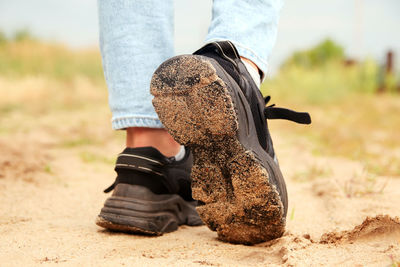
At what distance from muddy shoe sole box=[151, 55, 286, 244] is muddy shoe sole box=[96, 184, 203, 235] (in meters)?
0.25

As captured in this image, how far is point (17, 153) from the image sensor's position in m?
2.44

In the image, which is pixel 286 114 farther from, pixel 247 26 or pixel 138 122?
pixel 138 122

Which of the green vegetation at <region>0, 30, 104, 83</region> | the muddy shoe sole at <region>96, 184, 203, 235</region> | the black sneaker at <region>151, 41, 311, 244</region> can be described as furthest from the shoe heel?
the green vegetation at <region>0, 30, 104, 83</region>

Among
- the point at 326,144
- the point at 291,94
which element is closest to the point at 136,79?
the point at 326,144

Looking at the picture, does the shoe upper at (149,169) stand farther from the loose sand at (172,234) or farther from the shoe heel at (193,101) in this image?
the shoe heel at (193,101)

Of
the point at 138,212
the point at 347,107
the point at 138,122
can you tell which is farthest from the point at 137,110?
the point at 347,107

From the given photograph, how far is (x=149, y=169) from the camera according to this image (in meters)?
1.28

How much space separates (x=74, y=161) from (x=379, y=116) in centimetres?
437

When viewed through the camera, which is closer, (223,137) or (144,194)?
(223,137)

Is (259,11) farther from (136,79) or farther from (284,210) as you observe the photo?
(284,210)

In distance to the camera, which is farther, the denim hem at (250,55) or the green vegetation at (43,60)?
the green vegetation at (43,60)

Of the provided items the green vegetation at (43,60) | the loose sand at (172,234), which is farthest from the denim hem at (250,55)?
the green vegetation at (43,60)

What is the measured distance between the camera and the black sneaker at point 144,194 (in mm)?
1248

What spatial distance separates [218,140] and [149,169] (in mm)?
343
